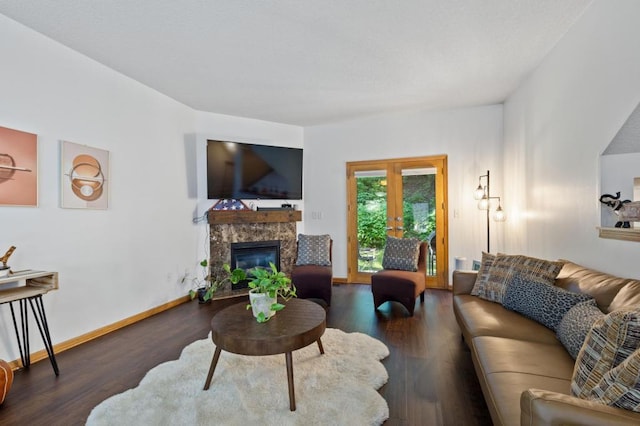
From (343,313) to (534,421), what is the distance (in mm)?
2688

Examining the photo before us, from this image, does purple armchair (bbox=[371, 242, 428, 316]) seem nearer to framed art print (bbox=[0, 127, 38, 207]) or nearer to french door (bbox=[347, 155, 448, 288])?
french door (bbox=[347, 155, 448, 288])

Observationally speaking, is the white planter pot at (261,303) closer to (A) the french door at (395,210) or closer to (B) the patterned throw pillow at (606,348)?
(B) the patterned throw pillow at (606,348)

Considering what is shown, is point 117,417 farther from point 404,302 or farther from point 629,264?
point 629,264

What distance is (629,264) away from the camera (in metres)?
1.88

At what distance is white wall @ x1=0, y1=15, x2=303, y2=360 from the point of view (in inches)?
97.3

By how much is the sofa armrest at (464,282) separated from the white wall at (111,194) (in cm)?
352

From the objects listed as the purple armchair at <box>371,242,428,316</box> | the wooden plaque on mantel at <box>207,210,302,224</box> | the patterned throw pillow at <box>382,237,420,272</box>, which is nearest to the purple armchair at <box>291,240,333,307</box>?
the purple armchair at <box>371,242,428,316</box>

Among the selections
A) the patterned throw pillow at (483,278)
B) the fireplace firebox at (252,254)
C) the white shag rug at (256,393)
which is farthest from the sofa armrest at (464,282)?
the fireplace firebox at (252,254)

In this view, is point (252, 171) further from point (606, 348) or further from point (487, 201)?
point (606, 348)

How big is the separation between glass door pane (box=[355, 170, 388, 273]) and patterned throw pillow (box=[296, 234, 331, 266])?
39.3 inches

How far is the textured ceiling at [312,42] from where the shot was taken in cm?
227

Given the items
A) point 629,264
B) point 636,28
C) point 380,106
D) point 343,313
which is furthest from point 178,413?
point 380,106

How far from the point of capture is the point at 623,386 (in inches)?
37.0

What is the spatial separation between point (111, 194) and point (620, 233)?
14.7 feet
